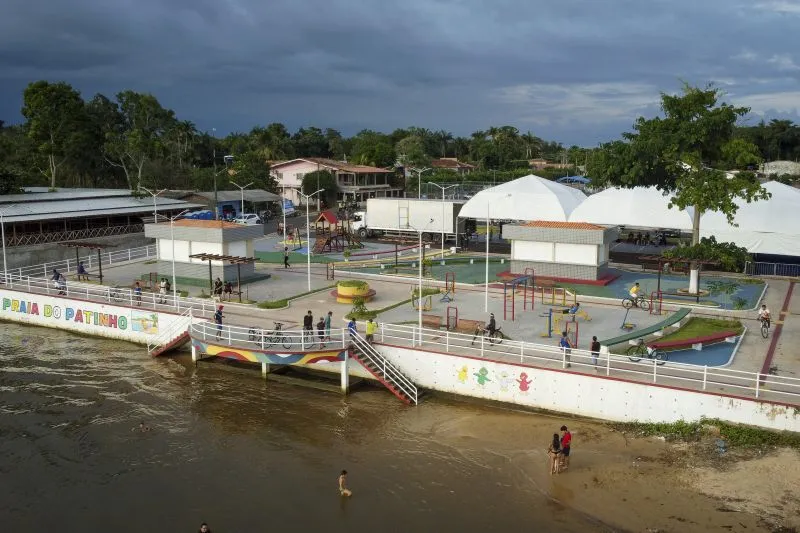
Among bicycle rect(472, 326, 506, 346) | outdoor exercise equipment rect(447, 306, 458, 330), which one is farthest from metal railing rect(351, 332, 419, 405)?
outdoor exercise equipment rect(447, 306, 458, 330)

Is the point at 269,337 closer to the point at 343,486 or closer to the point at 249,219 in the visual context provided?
the point at 343,486

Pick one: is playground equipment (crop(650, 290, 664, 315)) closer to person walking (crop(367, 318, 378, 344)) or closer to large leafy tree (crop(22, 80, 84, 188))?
person walking (crop(367, 318, 378, 344))

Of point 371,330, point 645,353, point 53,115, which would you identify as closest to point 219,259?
point 371,330

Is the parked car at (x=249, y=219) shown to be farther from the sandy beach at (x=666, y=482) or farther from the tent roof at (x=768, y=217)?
the sandy beach at (x=666, y=482)

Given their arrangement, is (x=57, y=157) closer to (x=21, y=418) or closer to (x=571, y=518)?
(x=21, y=418)

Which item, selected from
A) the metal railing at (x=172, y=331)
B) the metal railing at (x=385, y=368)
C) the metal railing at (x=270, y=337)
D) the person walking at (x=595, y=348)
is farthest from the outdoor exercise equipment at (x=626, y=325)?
the metal railing at (x=172, y=331)

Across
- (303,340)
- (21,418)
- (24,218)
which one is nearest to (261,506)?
(303,340)
